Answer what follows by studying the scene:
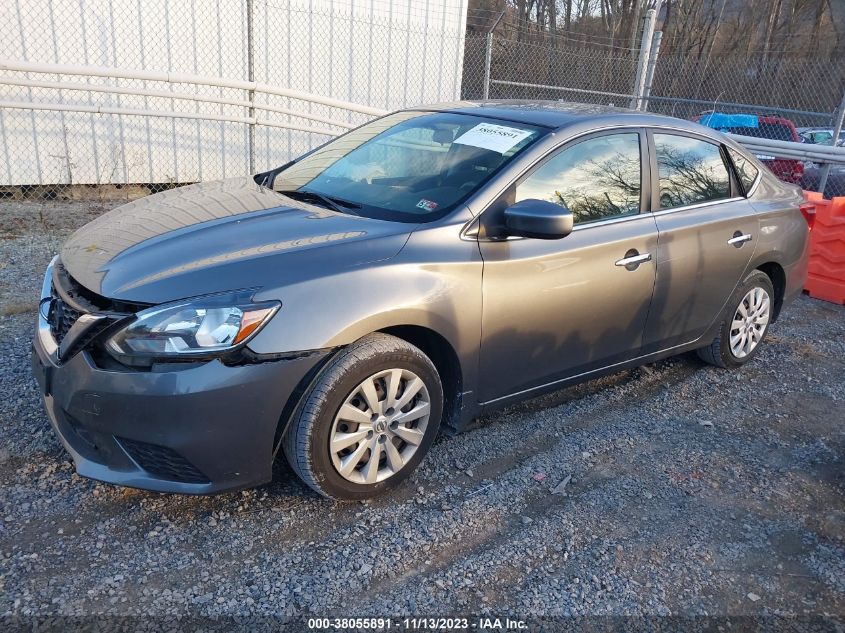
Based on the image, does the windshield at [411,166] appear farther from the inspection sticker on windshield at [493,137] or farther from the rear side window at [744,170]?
the rear side window at [744,170]

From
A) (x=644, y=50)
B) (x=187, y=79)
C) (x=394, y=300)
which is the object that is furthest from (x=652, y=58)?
(x=394, y=300)

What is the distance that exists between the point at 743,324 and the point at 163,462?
389 centimetres

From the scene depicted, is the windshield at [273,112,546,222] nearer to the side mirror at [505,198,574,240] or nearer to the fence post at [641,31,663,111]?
the side mirror at [505,198,574,240]

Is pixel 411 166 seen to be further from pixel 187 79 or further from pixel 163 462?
pixel 187 79

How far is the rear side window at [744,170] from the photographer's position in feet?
14.9

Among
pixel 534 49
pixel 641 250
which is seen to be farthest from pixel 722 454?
pixel 534 49

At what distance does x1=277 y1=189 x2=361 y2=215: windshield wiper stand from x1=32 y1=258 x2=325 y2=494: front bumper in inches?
38.5

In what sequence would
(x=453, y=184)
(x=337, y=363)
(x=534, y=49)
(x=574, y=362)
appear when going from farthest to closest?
(x=534, y=49)
(x=574, y=362)
(x=453, y=184)
(x=337, y=363)

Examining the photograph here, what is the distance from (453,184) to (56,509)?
7.43ft

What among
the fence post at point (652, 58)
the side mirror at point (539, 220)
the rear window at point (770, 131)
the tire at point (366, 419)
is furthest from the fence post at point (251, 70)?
the rear window at point (770, 131)

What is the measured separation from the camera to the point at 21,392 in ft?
12.2

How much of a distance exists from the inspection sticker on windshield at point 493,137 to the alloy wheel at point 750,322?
2124 mm

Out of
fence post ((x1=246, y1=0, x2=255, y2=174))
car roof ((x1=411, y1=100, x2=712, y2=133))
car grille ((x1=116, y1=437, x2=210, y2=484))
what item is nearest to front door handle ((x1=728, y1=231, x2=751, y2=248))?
car roof ((x1=411, y1=100, x2=712, y2=133))

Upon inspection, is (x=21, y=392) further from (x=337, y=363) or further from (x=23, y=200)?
(x=23, y=200)
